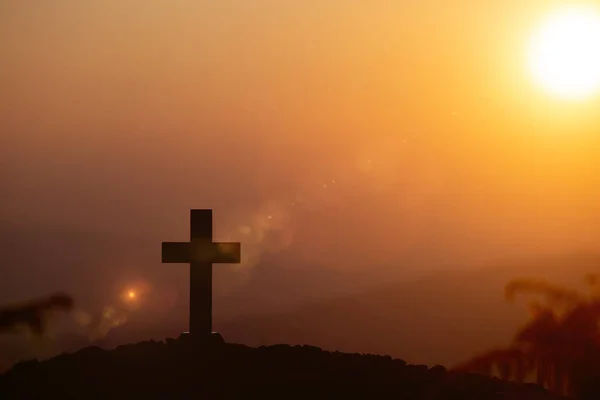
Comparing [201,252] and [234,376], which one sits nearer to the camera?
[234,376]

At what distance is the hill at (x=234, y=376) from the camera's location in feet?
49.2

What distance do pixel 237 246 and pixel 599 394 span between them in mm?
7501

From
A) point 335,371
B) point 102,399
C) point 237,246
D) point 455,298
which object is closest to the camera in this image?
point 102,399

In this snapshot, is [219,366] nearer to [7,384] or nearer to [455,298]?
[7,384]

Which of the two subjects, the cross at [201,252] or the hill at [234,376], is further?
the cross at [201,252]

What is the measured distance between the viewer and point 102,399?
581 inches

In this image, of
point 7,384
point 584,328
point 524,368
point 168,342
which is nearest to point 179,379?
point 168,342

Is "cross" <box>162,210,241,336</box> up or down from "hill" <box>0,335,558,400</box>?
up

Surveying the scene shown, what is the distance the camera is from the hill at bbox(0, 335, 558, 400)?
15000 millimetres

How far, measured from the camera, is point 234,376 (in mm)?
15547

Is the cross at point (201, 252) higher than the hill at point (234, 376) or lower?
higher

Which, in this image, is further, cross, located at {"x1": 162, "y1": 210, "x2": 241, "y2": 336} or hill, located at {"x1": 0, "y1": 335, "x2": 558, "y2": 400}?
cross, located at {"x1": 162, "y1": 210, "x2": 241, "y2": 336}

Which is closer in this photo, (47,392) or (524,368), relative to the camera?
(47,392)

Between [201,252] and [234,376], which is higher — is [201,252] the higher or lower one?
the higher one
